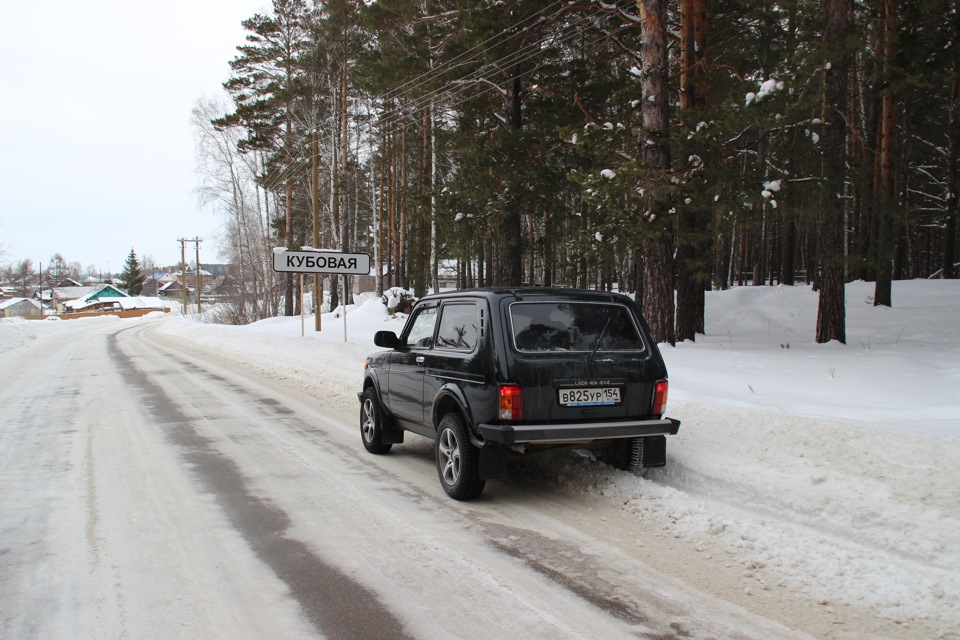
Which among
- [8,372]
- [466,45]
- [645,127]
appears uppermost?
[466,45]

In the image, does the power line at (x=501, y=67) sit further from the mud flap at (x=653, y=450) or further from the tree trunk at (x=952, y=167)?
the mud flap at (x=653, y=450)

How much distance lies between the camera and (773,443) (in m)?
6.34

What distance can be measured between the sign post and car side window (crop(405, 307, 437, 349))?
40.1ft

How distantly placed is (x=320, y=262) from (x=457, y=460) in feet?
48.7

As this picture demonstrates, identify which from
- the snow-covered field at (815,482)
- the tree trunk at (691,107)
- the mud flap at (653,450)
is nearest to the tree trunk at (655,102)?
the tree trunk at (691,107)

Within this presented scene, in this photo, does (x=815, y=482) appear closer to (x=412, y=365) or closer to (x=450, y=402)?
(x=450, y=402)

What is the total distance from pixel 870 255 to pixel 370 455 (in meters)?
12.3

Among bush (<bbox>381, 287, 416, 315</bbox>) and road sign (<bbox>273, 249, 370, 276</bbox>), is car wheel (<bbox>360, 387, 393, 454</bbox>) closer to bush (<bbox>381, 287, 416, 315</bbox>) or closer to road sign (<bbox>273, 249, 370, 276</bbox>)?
road sign (<bbox>273, 249, 370, 276</bbox>)

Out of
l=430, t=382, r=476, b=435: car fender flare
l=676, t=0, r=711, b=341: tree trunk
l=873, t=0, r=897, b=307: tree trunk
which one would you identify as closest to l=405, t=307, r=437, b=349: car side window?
l=430, t=382, r=476, b=435: car fender flare

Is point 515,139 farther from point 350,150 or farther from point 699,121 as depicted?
point 350,150

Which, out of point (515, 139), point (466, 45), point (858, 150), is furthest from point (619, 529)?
point (858, 150)

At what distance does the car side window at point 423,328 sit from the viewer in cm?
678

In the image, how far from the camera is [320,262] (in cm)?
1967

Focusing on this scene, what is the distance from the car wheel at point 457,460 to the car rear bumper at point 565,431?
301 mm
